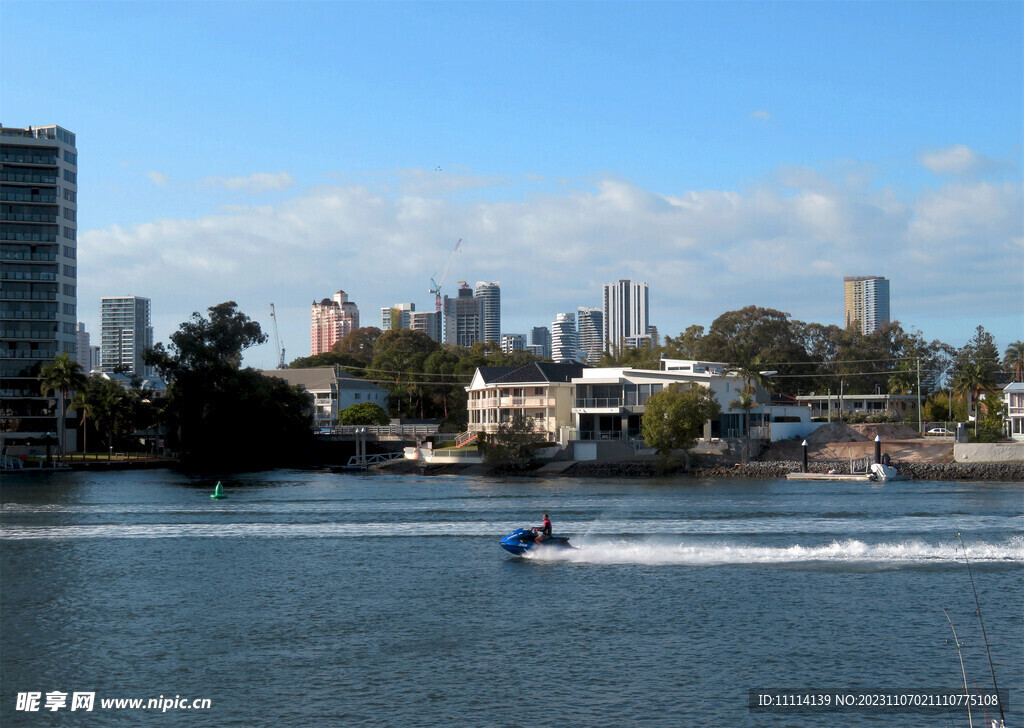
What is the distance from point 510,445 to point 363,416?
122 ft

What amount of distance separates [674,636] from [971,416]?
9789 cm

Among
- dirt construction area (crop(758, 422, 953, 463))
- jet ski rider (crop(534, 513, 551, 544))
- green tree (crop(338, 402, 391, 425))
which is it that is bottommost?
jet ski rider (crop(534, 513, 551, 544))

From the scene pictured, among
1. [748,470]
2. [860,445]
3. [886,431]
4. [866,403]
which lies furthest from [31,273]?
[866,403]

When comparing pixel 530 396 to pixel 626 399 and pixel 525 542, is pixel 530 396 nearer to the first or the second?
pixel 626 399

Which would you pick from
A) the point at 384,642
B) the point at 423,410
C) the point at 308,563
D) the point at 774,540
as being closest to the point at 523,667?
the point at 384,642

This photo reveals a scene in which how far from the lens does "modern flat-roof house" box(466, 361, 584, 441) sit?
10750 cm

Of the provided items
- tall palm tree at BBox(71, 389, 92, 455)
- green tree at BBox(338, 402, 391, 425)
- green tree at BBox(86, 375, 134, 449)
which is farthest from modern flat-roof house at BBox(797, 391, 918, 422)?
tall palm tree at BBox(71, 389, 92, 455)

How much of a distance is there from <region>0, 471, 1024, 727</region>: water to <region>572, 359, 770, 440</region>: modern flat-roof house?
43.5 metres

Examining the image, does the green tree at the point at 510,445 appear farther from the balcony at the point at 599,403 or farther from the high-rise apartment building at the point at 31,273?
the high-rise apartment building at the point at 31,273

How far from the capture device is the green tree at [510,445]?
99500 millimetres

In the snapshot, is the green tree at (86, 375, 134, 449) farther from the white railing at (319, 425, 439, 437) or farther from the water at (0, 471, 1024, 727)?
the water at (0, 471, 1024, 727)

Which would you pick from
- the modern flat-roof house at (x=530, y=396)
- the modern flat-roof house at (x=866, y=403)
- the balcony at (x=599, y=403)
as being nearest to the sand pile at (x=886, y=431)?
the modern flat-roof house at (x=866, y=403)

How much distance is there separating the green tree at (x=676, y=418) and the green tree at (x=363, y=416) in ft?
152

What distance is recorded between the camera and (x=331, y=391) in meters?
153
